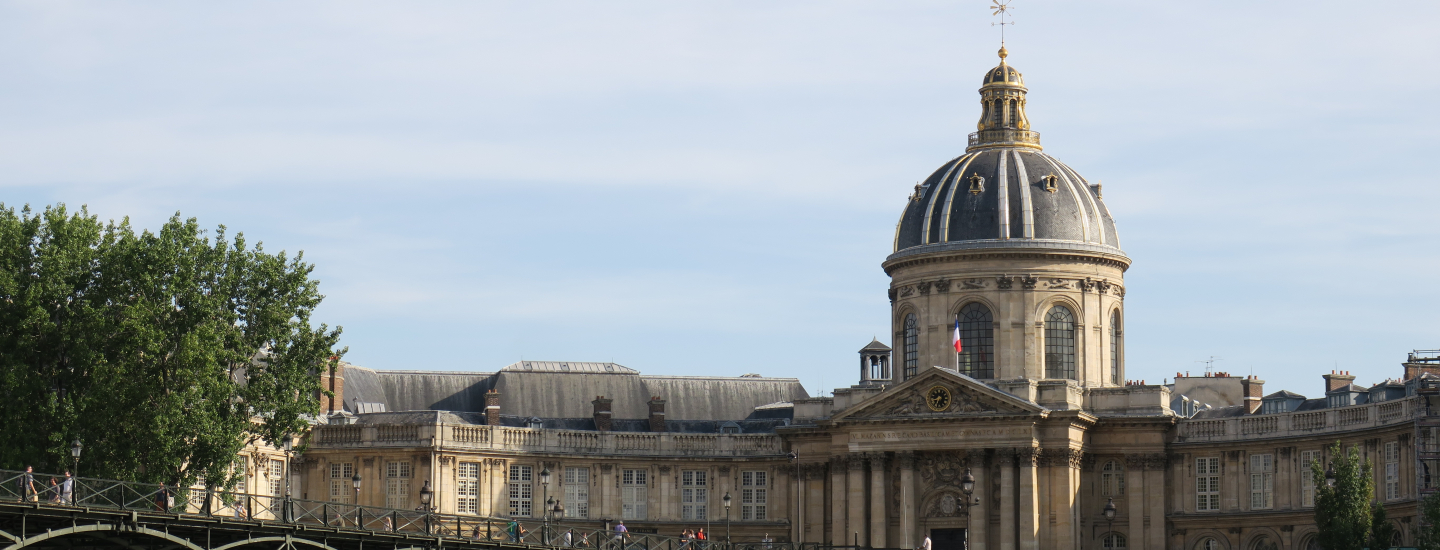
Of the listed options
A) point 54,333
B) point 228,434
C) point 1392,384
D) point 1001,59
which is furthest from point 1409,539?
point 54,333

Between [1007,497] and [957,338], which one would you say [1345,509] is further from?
[957,338]

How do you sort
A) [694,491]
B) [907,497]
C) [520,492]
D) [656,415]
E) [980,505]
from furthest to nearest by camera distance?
[656,415] < [694,491] < [520,492] < [907,497] < [980,505]

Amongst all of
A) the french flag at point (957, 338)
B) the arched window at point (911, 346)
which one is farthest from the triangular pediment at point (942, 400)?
the arched window at point (911, 346)

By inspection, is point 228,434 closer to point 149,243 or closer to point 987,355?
point 149,243

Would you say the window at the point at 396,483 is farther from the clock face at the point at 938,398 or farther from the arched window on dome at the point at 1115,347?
the arched window on dome at the point at 1115,347

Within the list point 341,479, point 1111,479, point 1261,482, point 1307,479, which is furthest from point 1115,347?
point 341,479

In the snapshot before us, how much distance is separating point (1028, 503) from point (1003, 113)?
2078cm

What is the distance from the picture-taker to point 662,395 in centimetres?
12162

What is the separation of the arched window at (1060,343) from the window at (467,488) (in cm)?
2541

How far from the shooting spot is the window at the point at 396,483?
355 feet

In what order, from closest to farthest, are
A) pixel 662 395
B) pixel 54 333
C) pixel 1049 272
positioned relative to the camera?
pixel 54 333 → pixel 1049 272 → pixel 662 395

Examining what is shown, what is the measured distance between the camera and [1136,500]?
107188 mm

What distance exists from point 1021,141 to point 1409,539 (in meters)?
27.9

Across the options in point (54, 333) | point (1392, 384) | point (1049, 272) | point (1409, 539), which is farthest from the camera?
point (1049, 272)
